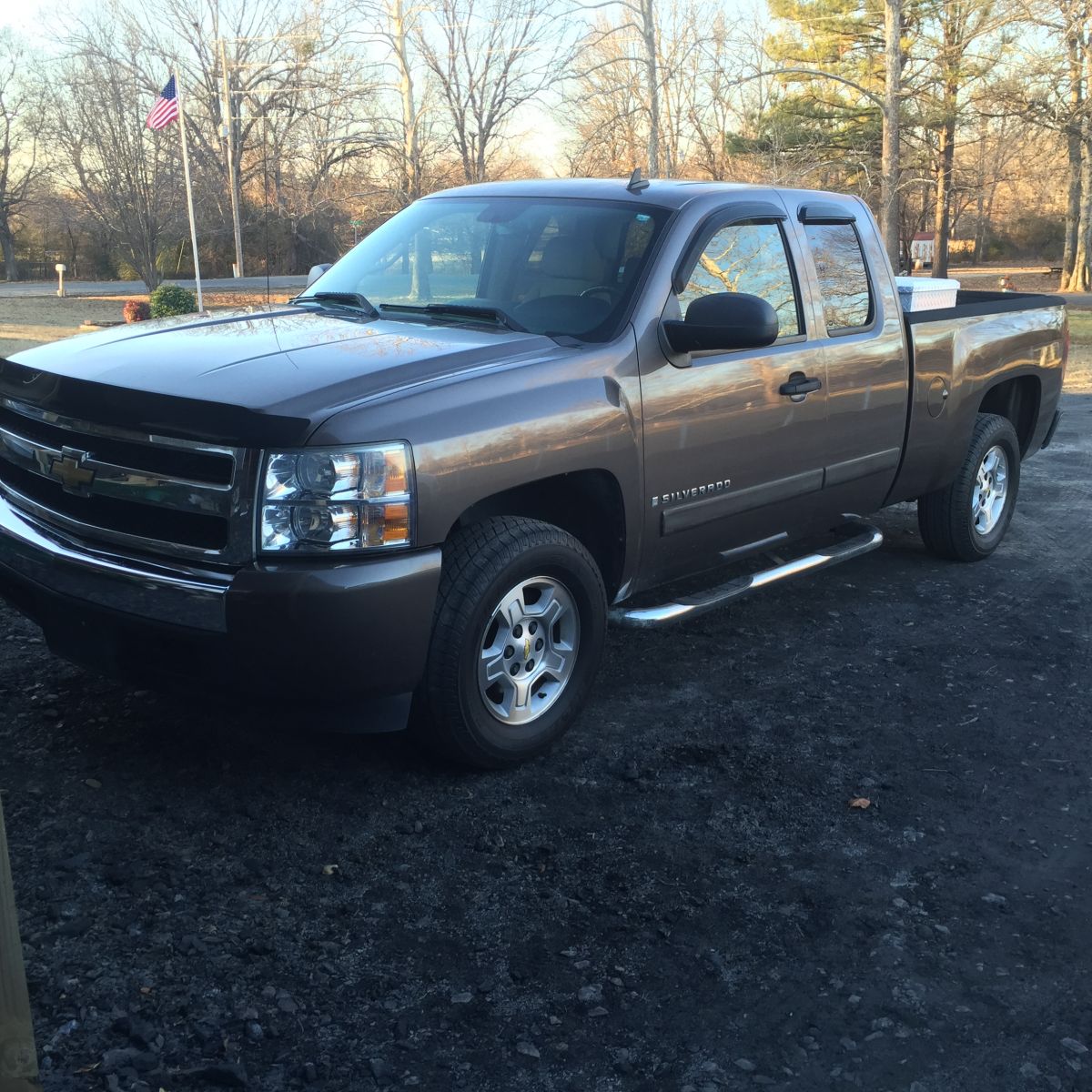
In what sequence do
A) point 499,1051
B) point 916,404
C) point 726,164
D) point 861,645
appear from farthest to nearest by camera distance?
point 726,164, point 916,404, point 861,645, point 499,1051

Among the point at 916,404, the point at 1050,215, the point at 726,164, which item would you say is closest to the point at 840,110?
the point at 726,164

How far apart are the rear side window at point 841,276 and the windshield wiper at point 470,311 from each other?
1.55 meters

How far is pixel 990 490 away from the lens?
22.9ft

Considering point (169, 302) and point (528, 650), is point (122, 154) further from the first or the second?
point (528, 650)

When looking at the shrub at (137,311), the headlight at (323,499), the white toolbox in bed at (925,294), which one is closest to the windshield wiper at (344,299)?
the headlight at (323,499)

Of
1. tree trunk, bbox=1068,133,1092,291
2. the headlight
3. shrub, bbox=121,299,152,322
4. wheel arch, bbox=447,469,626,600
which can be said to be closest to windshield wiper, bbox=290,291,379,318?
wheel arch, bbox=447,469,626,600

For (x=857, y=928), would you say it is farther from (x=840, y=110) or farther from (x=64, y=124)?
(x=840, y=110)

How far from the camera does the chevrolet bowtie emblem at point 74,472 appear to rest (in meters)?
3.79

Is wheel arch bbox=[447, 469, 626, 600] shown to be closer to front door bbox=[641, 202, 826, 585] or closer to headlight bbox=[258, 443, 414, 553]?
front door bbox=[641, 202, 826, 585]

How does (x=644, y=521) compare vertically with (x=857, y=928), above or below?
above

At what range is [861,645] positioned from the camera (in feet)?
18.1

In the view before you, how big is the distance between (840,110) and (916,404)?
40348 millimetres

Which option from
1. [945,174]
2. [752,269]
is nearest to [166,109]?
[752,269]

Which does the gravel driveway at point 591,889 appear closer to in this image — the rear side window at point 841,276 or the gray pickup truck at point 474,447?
the gray pickup truck at point 474,447
